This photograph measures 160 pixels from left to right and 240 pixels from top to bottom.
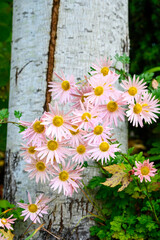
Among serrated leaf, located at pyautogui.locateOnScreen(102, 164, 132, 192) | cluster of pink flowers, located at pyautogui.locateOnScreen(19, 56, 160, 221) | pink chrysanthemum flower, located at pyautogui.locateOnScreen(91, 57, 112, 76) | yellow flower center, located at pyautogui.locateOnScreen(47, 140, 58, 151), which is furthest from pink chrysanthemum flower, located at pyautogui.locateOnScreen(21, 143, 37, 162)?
pink chrysanthemum flower, located at pyautogui.locateOnScreen(91, 57, 112, 76)

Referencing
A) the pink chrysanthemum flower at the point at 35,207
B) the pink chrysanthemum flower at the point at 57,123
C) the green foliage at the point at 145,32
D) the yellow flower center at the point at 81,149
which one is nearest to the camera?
the pink chrysanthemum flower at the point at 57,123

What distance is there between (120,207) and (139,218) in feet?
0.36

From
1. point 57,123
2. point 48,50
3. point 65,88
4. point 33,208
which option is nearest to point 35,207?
point 33,208

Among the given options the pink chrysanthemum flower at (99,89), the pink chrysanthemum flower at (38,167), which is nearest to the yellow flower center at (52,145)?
the pink chrysanthemum flower at (38,167)

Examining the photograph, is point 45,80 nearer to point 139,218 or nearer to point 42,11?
point 42,11

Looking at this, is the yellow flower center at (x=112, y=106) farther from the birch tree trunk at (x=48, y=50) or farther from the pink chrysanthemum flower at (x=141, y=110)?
the birch tree trunk at (x=48, y=50)

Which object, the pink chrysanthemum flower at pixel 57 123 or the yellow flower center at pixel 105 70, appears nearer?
the pink chrysanthemum flower at pixel 57 123

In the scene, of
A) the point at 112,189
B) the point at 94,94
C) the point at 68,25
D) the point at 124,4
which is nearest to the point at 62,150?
the point at 94,94

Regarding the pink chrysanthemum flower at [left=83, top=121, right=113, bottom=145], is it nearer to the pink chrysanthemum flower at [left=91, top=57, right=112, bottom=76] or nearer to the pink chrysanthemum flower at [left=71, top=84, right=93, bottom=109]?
the pink chrysanthemum flower at [left=71, top=84, right=93, bottom=109]

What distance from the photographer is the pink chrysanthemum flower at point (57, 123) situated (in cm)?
98

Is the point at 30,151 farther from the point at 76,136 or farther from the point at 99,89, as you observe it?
the point at 99,89

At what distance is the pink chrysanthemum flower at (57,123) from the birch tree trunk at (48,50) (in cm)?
37

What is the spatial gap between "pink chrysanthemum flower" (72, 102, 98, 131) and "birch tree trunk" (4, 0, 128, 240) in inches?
15.1

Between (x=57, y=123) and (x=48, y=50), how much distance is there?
1.86 feet
